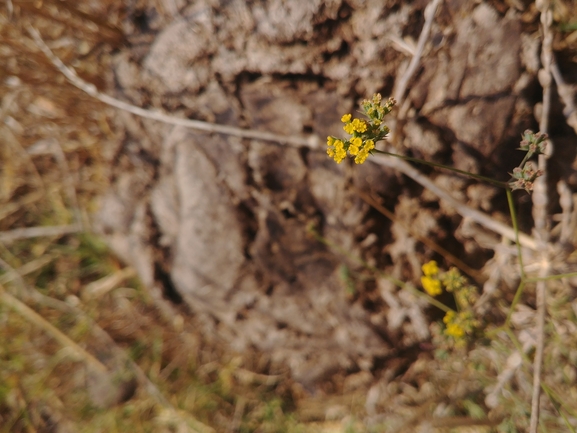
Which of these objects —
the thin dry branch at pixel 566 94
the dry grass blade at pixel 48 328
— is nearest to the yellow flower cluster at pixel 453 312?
the thin dry branch at pixel 566 94

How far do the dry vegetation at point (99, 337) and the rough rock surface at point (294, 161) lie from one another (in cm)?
23

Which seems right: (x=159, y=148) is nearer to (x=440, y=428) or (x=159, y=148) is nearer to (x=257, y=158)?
(x=257, y=158)

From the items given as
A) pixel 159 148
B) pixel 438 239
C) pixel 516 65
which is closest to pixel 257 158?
pixel 159 148

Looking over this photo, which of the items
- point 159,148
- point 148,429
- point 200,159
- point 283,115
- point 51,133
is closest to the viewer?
point 283,115

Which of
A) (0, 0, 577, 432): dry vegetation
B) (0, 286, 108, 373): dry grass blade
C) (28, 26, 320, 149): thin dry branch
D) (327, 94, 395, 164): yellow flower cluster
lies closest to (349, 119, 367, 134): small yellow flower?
(327, 94, 395, 164): yellow flower cluster

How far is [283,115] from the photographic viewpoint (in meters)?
1.87

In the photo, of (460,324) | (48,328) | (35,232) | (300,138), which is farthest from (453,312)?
(35,232)

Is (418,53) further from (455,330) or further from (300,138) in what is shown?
(455,330)

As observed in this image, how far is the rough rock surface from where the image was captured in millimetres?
1578

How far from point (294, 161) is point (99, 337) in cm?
187

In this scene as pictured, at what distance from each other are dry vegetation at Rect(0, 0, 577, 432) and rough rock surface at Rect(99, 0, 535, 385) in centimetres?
23

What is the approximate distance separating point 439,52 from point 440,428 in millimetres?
1853

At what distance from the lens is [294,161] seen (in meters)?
1.94

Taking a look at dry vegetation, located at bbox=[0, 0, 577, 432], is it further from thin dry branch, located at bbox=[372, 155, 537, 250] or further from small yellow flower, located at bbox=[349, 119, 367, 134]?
small yellow flower, located at bbox=[349, 119, 367, 134]
